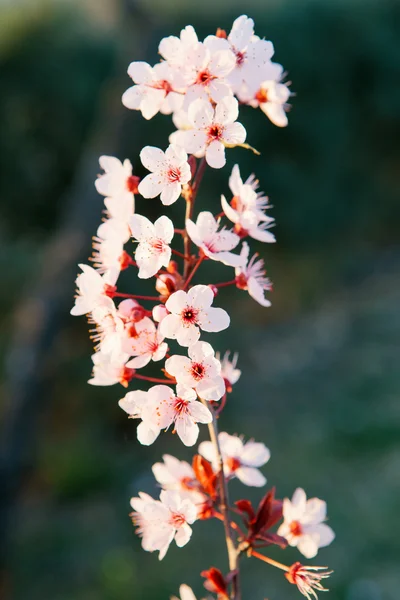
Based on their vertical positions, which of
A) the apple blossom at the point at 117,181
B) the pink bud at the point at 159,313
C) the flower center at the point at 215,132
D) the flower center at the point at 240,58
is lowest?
the pink bud at the point at 159,313

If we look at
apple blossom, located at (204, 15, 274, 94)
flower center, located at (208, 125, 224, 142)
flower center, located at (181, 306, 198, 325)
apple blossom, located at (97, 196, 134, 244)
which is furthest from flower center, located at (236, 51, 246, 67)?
flower center, located at (181, 306, 198, 325)

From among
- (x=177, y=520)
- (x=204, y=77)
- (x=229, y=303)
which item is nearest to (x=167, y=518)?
(x=177, y=520)

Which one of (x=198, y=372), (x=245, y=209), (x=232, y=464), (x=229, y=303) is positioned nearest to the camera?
(x=198, y=372)

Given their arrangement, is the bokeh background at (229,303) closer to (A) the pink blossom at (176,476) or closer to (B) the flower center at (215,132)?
(A) the pink blossom at (176,476)

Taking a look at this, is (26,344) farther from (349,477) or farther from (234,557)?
(234,557)

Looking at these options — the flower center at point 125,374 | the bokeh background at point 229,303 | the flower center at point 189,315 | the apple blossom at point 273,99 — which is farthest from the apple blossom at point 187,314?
the bokeh background at point 229,303

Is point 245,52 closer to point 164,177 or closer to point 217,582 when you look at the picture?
point 164,177
